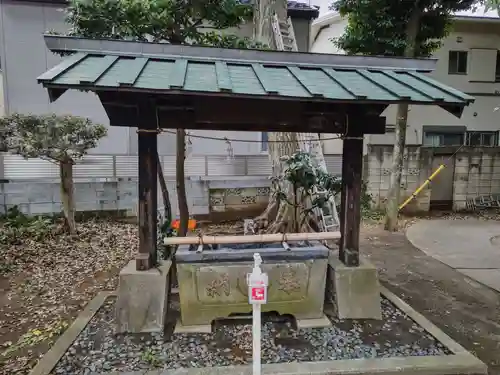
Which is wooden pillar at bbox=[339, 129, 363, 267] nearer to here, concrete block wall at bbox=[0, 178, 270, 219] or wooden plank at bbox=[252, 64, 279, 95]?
wooden plank at bbox=[252, 64, 279, 95]

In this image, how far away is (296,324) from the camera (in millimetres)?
3678

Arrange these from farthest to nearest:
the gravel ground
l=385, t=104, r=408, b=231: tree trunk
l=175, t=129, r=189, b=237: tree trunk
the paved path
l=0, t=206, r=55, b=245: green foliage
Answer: l=385, t=104, r=408, b=231: tree trunk, l=0, t=206, r=55, b=245: green foliage, the paved path, l=175, t=129, r=189, b=237: tree trunk, the gravel ground

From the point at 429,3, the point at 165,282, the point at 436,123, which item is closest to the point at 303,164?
the point at 165,282

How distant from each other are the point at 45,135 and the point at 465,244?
27.9ft

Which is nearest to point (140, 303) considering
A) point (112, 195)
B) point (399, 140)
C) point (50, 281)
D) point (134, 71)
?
point (134, 71)

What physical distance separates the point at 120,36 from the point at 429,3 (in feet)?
22.5

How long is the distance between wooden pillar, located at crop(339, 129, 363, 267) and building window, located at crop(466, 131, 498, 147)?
11.3 m

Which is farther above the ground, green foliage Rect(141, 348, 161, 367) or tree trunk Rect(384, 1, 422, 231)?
tree trunk Rect(384, 1, 422, 231)

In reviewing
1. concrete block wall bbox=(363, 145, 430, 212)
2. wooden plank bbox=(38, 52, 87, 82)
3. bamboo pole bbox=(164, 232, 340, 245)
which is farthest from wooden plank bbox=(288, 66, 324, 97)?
concrete block wall bbox=(363, 145, 430, 212)

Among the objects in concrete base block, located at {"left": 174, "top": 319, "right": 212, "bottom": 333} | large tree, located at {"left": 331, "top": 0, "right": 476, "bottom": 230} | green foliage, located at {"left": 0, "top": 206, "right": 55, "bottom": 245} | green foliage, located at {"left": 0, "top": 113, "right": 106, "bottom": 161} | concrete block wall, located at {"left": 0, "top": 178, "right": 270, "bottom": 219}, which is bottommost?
concrete base block, located at {"left": 174, "top": 319, "right": 212, "bottom": 333}

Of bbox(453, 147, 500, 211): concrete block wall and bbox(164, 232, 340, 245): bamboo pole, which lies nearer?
bbox(164, 232, 340, 245): bamboo pole

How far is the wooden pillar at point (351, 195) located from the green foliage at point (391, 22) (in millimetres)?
5747

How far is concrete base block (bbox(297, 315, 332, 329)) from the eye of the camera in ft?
11.9

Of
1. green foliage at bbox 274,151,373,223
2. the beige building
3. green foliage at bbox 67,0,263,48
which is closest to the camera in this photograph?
green foliage at bbox 67,0,263,48
